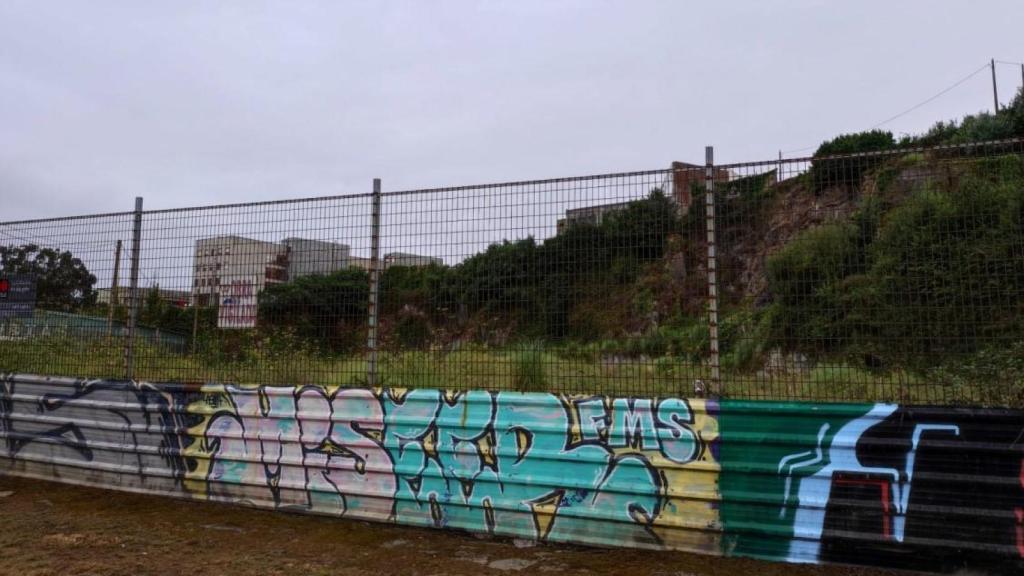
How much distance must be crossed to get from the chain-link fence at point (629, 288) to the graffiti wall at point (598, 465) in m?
0.21

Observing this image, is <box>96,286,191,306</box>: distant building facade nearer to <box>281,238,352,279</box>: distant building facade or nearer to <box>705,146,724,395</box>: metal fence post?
<box>281,238,352,279</box>: distant building facade

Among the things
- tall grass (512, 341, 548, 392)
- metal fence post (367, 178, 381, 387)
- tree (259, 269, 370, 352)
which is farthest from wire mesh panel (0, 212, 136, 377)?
tall grass (512, 341, 548, 392)

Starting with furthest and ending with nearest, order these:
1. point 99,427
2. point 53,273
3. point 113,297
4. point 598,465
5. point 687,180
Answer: point 53,273 → point 113,297 → point 99,427 → point 687,180 → point 598,465

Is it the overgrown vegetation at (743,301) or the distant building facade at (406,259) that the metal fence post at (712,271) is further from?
the distant building facade at (406,259)

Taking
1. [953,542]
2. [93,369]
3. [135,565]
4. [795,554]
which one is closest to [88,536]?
[135,565]

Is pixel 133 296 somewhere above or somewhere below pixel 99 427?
above

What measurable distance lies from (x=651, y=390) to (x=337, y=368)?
2703mm

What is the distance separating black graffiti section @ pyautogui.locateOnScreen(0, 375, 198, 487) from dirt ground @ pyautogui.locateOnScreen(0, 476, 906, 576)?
443 mm

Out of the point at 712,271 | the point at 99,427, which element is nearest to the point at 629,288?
the point at 712,271

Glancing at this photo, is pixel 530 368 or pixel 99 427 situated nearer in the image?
pixel 530 368

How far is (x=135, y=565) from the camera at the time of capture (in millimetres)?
4645

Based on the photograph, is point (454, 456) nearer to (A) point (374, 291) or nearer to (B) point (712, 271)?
(A) point (374, 291)

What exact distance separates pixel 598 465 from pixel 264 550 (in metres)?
2.59

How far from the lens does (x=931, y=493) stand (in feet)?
14.0
